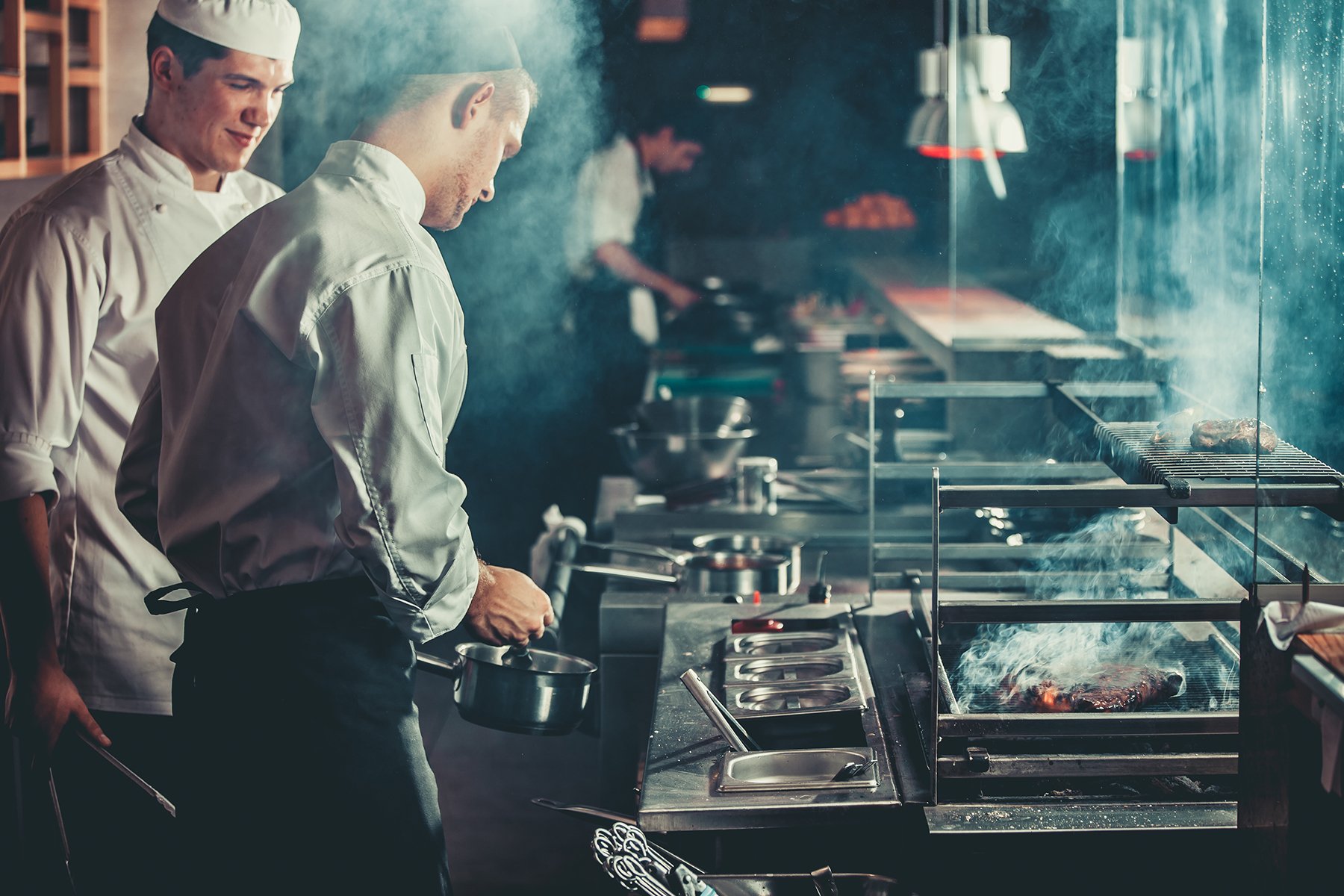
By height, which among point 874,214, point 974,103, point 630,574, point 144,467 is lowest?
point 630,574

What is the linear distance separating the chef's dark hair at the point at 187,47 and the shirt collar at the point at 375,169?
559 mm

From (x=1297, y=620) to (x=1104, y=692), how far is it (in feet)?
1.49

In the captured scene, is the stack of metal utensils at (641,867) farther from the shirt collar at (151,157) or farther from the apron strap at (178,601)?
the shirt collar at (151,157)

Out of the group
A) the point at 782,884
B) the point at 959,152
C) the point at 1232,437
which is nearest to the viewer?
the point at 782,884

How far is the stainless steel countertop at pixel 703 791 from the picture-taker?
5.19 feet

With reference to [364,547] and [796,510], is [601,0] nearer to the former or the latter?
[796,510]

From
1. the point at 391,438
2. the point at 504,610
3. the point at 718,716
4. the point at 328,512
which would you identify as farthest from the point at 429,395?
the point at 718,716

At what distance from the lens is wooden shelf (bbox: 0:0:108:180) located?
264 centimetres

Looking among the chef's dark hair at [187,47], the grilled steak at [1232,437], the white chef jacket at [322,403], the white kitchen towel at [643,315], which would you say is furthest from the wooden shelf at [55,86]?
the white kitchen towel at [643,315]

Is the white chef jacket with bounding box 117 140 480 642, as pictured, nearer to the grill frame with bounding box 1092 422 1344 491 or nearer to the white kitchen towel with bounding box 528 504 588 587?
the grill frame with bounding box 1092 422 1344 491

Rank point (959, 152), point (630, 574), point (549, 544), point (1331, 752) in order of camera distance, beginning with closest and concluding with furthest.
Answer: point (1331, 752) < point (630, 574) < point (549, 544) < point (959, 152)

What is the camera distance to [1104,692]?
179 cm

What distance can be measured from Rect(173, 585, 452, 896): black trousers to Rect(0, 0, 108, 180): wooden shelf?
1430mm

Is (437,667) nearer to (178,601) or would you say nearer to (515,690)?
(515,690)
